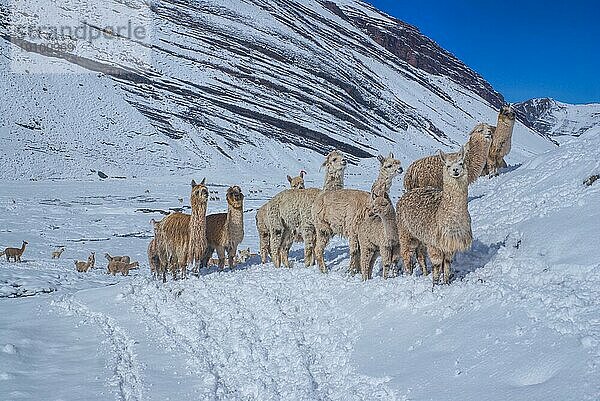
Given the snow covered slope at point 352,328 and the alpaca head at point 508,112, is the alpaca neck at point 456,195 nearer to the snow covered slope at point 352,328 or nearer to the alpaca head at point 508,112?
the snow covered slope at point 352,328

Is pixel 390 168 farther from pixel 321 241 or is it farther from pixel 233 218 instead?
pixel 233 218

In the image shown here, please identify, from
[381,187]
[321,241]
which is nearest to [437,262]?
[381,187]

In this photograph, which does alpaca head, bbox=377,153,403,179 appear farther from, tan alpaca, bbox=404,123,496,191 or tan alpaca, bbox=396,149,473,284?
tan alpaca, bbox=396,149,473,284

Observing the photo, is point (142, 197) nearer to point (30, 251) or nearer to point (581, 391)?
point (30, 251)

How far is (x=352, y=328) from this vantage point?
7.09m

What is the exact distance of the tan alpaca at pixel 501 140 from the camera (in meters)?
15.4

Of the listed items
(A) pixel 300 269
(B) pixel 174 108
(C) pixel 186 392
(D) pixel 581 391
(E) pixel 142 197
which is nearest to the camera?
(D) pixel 581 391

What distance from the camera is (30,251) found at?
18172 millimetres

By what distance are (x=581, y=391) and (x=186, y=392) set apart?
153 inches

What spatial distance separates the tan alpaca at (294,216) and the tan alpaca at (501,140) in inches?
226

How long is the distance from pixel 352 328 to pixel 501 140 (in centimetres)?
1025

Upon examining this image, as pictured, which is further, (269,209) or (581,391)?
(269,209)

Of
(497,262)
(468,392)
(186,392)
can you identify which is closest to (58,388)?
(186,392)

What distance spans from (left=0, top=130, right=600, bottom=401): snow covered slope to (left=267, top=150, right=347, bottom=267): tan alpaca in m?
0.59
